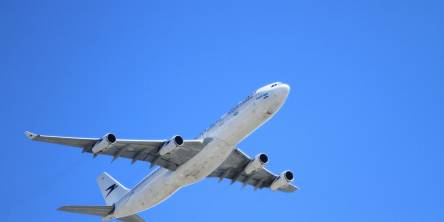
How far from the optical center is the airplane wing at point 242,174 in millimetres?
68500

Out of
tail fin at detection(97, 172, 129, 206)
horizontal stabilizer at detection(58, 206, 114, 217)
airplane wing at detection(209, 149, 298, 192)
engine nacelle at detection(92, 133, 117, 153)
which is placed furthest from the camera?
tail fin at detection(97, 172, 129, 206)

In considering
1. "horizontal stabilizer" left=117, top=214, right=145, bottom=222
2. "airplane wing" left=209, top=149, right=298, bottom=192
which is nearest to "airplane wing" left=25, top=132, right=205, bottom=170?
"airplane wing" left=209, top=149, right=298, bottom=192

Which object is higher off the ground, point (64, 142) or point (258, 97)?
point (258, 97)

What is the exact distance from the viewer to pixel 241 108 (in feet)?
199

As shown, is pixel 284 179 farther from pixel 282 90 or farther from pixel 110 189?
pixel 110 189

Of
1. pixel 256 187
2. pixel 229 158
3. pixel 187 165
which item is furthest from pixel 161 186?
Result: pixel 256 187

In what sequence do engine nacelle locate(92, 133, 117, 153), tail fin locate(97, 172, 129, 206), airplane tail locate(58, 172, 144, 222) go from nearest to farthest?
engine nacelle locate(92, 133, 117, 153) < airplane tail locate(58, 172, 144, 222) < tail fin locate(97, 172, 129, 206)

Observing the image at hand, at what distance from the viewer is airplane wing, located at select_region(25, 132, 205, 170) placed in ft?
197

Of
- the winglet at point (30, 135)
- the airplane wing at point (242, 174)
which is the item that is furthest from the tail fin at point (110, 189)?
the winglet at point (30, 135)

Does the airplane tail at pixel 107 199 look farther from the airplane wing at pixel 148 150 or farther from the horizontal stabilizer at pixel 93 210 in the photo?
the airplane wing at pixel 148 150

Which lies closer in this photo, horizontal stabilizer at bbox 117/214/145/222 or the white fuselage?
the white fuselage

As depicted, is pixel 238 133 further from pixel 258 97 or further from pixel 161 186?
pixel 161 186

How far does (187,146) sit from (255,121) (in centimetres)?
593

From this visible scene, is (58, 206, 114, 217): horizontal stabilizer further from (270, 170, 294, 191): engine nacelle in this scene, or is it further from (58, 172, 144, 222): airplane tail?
(270, 170, 294, 191): engine nacelle
